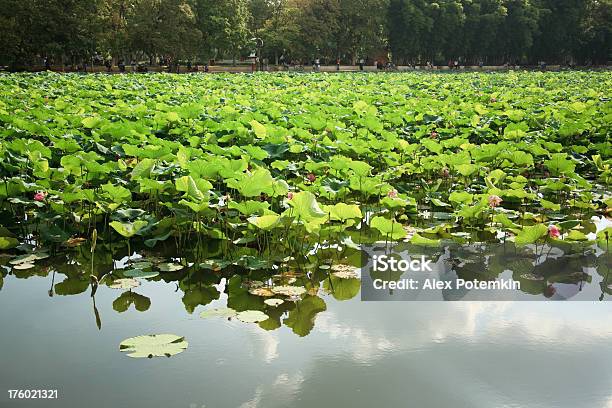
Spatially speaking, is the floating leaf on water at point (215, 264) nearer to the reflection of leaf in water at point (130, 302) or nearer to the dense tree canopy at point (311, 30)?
the reflection of leaf in water at point (130, 302)

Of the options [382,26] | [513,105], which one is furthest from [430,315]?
[382,26]

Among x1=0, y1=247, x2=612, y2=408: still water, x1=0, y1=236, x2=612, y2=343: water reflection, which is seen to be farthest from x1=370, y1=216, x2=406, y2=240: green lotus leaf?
x1=0, y1=247, x2=612, y2=408: still water

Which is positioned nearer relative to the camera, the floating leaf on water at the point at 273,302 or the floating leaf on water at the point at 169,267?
the floating leaf on water at the point at 273,302

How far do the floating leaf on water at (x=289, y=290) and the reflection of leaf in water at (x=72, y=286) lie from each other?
1005 millimetres

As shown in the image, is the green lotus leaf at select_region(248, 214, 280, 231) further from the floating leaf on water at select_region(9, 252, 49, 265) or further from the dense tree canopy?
the dense tree canopy

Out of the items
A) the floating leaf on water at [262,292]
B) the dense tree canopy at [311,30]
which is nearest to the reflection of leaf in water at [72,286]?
the floating leaf on water at [262,292]

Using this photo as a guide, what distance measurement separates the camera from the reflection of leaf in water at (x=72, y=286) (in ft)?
11.3

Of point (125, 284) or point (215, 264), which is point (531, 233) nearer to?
A: point (215, 264)

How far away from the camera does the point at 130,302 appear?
128 inches

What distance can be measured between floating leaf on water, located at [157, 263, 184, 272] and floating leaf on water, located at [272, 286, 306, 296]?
650mm

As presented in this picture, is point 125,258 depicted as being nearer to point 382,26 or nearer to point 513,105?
point 513,105

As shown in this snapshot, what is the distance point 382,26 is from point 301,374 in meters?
50.3

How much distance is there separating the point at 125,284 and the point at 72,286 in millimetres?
301

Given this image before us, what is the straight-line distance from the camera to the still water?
236 cm
